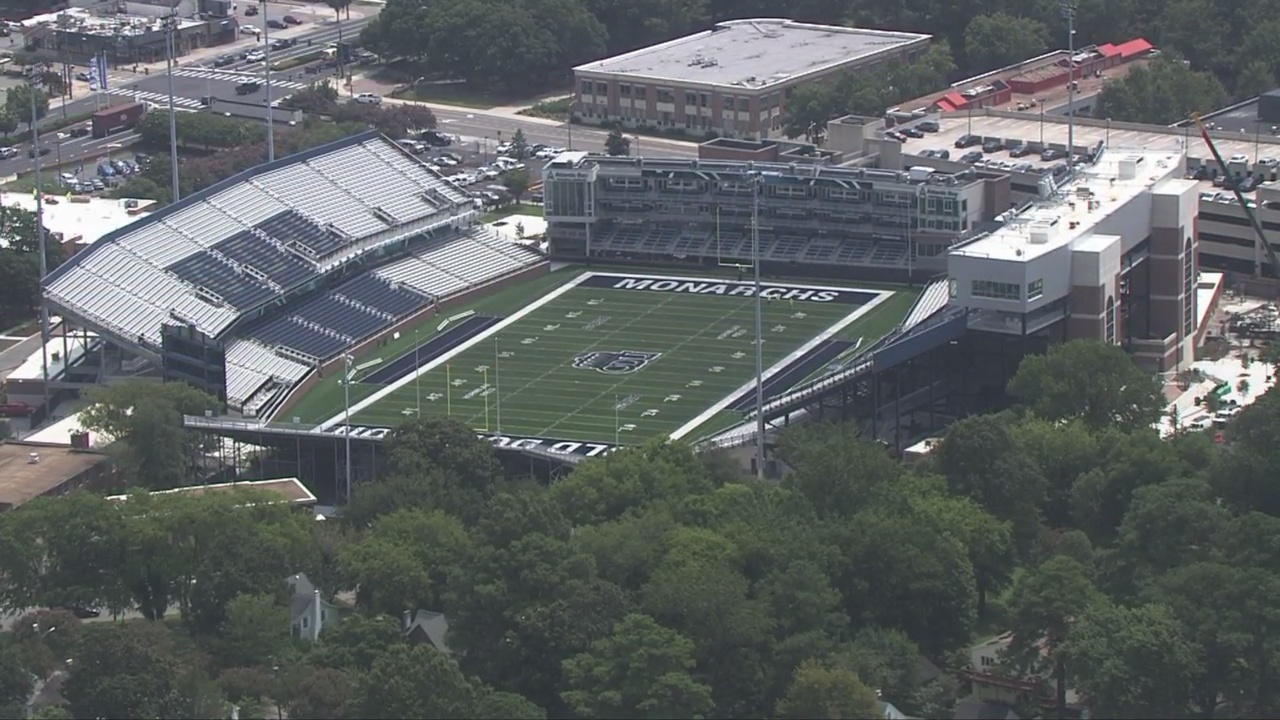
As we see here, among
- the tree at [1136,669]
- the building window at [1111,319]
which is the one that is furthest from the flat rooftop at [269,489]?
the building window at [1111,319]

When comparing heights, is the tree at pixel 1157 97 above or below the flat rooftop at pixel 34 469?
above

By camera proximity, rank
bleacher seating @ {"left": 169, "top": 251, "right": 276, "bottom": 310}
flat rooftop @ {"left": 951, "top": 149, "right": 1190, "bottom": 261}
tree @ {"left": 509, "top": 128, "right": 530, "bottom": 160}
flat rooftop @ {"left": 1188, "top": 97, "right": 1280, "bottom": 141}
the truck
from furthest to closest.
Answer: the truck < tree @ {"left": 509, "top": 128, "right": 530, "bottom": 160} < flat rooftop @ {"left": 1188, "top": 97, "right": 1280, "bottom": 141} < bleacher seating @ {"left": 169, "top": 251, "right": 276, "bottom": 310} < flat rooftop @ {"left": 951, "top": 149, "right": 1190, "bottom": 261}

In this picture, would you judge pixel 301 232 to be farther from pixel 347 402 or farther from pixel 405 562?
pixel 405 562

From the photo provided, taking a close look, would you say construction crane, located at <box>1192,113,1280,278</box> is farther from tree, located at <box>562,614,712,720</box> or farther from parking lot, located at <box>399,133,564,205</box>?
tree, located at <box>562,614,712,720</box>

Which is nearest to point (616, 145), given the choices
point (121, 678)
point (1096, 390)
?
point (1096, 390)

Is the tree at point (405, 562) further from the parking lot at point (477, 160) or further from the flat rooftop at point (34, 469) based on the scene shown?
the parking lot at point (477, 160)

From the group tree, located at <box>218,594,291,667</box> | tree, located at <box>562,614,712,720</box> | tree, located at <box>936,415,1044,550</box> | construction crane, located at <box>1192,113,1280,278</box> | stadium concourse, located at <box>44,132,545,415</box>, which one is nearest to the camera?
tree, located at <box>562,614,712,720</box>

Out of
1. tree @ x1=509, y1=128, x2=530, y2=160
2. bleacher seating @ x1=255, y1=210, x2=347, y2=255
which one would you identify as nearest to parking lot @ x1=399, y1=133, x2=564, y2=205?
tree @ x1=509, y1=128, x2=530, y2=160
